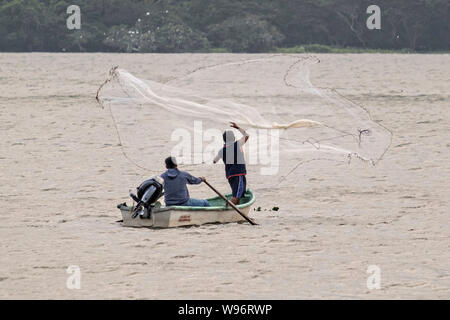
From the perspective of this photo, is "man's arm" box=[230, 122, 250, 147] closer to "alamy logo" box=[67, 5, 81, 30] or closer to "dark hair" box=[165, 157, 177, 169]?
"dark hair" box=[165, 157, 177, 169]

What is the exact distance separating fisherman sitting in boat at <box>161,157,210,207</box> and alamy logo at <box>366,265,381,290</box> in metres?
3.30

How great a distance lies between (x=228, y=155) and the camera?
16625mm

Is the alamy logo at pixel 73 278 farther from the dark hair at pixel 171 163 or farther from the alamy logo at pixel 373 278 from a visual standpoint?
the alamy logo at pixel 373 278

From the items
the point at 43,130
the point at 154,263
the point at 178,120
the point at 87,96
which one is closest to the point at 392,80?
the point at 87,96

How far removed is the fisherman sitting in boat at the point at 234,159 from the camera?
1648cm

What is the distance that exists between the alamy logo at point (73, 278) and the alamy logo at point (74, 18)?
293ft

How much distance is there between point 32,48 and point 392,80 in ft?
194

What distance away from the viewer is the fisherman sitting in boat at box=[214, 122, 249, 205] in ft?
54.1

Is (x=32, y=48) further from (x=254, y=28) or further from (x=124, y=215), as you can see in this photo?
(x=124, y=215)

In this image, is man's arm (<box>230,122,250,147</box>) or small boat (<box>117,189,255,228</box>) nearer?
small boat (<box>117,189,255,228</box>)

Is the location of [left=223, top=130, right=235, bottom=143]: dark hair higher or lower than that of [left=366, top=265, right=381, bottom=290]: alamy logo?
higher

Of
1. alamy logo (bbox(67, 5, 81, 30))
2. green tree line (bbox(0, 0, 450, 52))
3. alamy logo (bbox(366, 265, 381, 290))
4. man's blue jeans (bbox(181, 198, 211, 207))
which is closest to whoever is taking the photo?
alamy logo (bbox(366, 265, 381, 290))

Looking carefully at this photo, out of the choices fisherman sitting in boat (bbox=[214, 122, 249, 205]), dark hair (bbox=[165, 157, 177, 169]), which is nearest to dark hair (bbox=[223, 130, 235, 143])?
fisherman sitting in boat (bbox=[214, 122, 249, 205])

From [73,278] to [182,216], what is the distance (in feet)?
10.5
